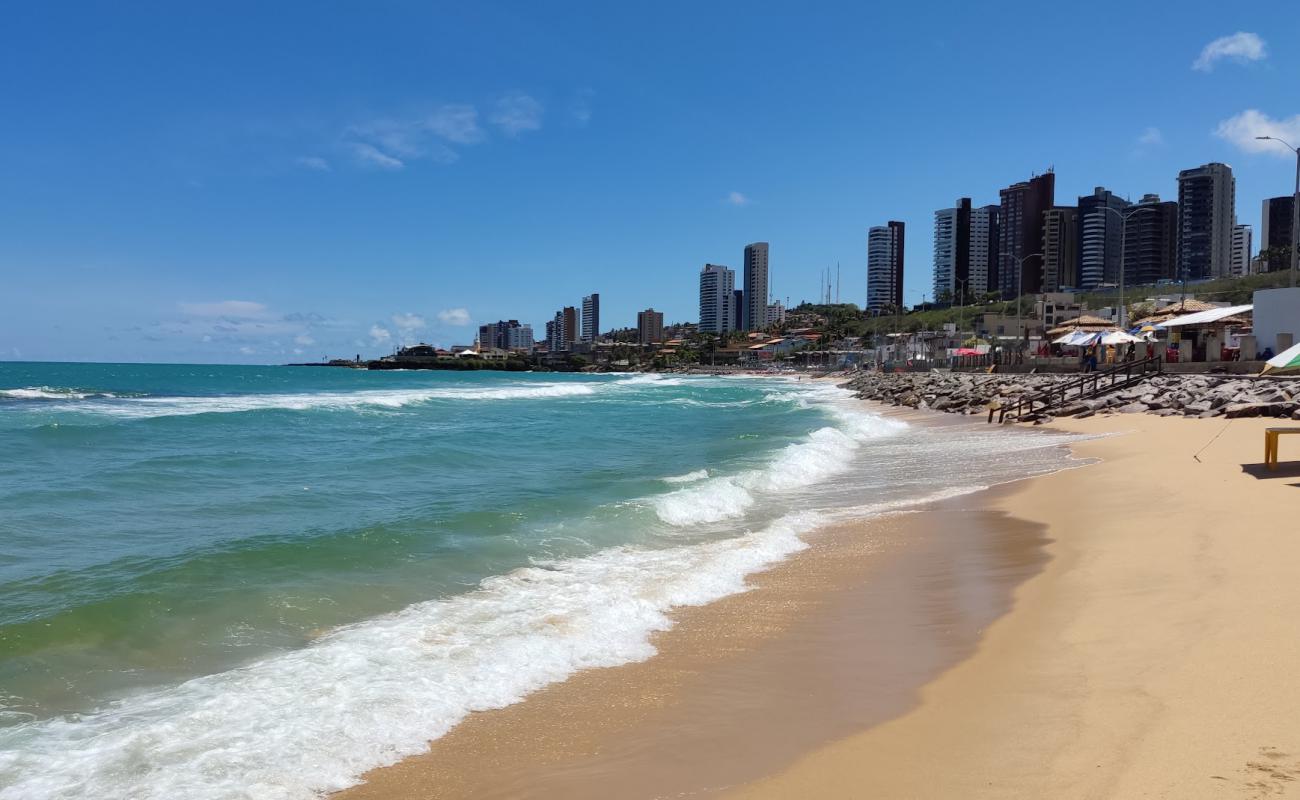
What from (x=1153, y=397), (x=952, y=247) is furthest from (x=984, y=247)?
(x=1153, y=397)

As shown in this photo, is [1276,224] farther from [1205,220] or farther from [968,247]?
[968,247]

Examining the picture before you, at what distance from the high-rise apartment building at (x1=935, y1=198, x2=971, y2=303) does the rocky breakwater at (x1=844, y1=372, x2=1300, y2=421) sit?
420ft

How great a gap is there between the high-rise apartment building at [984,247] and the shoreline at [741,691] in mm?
163032

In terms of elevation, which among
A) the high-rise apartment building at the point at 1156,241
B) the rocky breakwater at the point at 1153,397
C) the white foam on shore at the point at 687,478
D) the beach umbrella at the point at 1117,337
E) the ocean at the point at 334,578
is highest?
the high-rise apartment building at the point at 1156,241

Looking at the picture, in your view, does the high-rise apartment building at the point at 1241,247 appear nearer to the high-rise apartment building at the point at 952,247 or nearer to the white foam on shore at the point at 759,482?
the high-rise apartment building at the point at 952,247

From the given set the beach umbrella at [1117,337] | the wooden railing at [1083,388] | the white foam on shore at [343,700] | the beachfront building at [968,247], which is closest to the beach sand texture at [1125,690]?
the white foam on shore at [343,700]

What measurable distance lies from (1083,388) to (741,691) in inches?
1151

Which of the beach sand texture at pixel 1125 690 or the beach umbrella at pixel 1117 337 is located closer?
the beach sand texture at pixel 1125 690

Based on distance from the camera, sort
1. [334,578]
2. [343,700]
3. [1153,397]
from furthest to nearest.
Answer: [1153,397], [334,578], [343,700]

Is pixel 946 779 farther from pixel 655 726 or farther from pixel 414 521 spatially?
pixel 414 521

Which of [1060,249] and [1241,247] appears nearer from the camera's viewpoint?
[1241,247]

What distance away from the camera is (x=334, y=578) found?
838cm

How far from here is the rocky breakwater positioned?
19062mm

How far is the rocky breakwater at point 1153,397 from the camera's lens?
19062 millimetres
